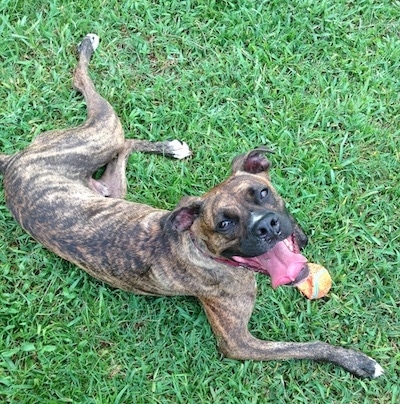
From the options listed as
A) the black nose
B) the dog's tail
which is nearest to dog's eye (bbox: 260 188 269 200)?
the black nose

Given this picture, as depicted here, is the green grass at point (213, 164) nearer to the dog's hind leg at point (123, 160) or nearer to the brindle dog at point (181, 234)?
the dog's hind leg at point (123, 160)

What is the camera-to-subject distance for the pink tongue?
4.68m

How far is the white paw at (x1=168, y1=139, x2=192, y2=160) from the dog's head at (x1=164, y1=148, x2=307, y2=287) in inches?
51.5

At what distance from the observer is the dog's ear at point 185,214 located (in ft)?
15.2

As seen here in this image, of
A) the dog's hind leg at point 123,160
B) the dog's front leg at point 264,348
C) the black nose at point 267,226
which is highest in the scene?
the black nose at point 267,226

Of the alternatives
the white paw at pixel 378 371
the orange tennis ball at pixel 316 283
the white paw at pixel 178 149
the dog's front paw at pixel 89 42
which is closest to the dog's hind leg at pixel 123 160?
the white paw at pixel 178 149

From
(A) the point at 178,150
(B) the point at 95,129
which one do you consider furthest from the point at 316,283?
(B) the point at 95,129

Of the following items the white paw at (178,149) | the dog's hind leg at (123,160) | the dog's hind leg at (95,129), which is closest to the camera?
the dog's hind leg at (95,129)

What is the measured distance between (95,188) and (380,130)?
2.88m

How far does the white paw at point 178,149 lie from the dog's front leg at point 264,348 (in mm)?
1602

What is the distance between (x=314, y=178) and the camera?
19.6 feet

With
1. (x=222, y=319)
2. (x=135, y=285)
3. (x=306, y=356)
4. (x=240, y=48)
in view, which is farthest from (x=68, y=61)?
(x=306, y=356)

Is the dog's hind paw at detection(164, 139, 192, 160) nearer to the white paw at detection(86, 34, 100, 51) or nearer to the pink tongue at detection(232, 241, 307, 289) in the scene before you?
the white paw at detection(86, 34, 100, 51)

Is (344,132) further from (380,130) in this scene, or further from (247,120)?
(247,120)
